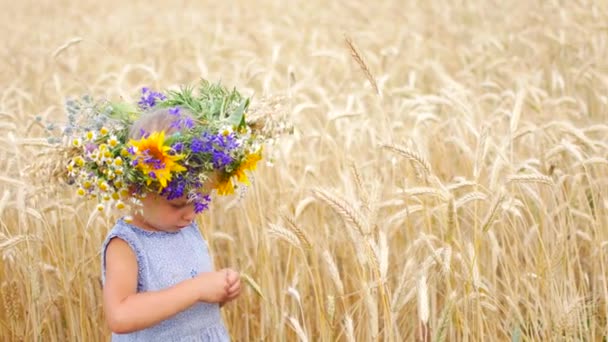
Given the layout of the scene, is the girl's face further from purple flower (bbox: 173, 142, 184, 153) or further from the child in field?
purple flower (bbox: 173, 142, 184, 153)

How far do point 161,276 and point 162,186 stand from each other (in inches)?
12.9

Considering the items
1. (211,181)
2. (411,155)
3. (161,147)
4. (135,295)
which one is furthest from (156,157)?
(411,155)

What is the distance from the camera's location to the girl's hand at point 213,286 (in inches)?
84.8

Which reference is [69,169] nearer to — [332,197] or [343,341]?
[332,197]

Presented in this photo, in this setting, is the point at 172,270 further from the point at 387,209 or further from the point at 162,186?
the point at 387,209

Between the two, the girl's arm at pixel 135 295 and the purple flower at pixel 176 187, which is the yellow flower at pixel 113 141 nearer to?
the purple flower at pixel 176 187

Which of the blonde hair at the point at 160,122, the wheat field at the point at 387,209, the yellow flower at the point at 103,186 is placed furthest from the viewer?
the wheat field at the point at 387,209

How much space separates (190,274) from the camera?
230 centimetres

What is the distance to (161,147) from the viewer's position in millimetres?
1974

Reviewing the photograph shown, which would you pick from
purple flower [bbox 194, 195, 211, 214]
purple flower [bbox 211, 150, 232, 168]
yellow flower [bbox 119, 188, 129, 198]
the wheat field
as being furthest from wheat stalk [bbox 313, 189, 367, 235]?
yellow flower [bbox 119, 188, 129, 198]

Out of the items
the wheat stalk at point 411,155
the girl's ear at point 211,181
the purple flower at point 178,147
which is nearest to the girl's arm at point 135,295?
the girl's ear at point 211,181

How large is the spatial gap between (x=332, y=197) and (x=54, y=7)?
12.4m

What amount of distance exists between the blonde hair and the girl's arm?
332mm

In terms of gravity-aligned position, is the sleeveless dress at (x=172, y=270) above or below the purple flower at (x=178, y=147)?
below
